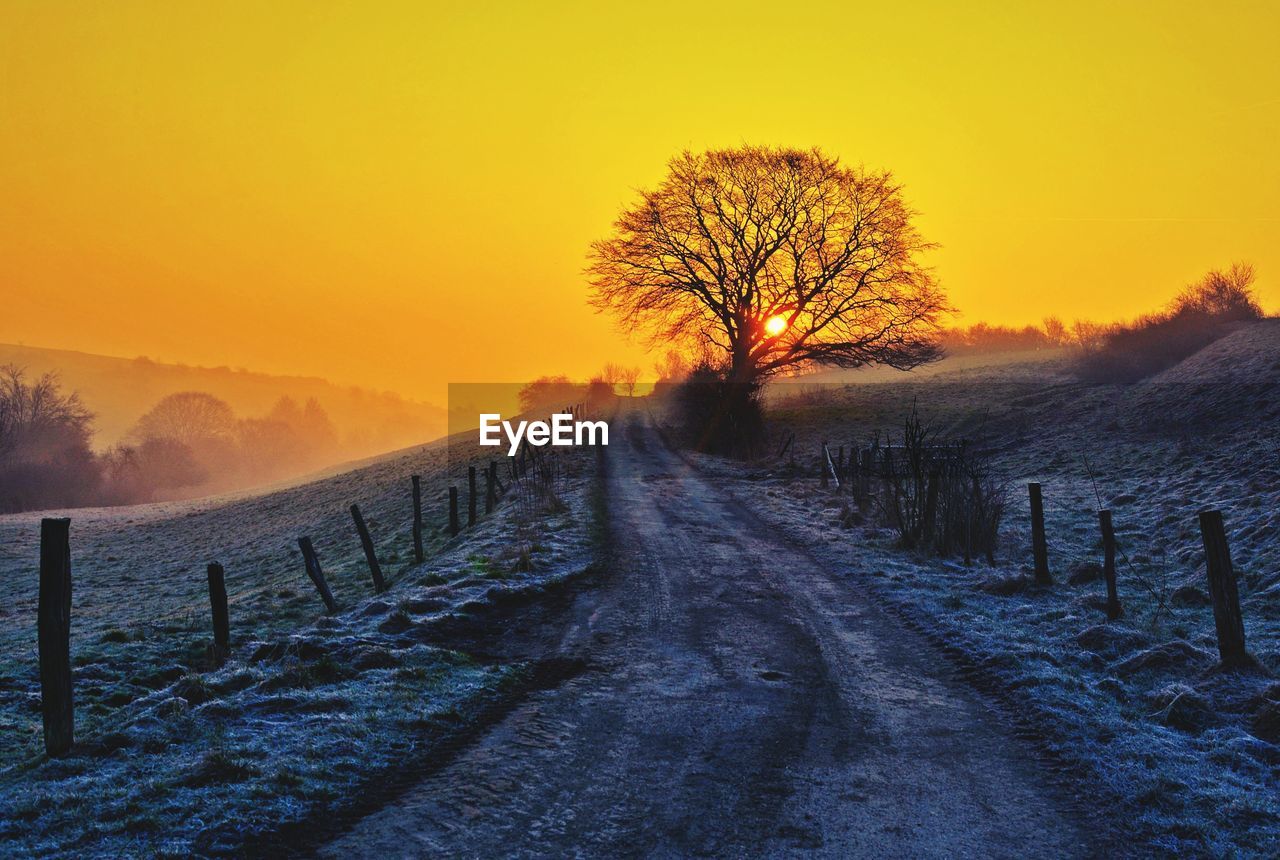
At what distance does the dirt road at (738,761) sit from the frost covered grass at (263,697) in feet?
2.41

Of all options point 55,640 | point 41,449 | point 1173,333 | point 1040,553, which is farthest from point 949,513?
point 41,449

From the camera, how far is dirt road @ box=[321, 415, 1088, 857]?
552cm

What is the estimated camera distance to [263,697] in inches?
325

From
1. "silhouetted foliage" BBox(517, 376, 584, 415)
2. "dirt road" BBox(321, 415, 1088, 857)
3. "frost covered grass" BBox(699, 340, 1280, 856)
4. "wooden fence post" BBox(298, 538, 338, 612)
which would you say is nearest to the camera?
"dirt road" BBox(321, 415, 1088, 857)

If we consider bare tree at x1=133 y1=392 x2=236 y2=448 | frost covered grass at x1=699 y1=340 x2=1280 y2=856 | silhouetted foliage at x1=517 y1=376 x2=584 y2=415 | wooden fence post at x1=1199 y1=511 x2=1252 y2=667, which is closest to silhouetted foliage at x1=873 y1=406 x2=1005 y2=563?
frost covered grass at x1=699 y1=340 x2=1280 y2=856

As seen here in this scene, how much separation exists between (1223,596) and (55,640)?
38.0ft

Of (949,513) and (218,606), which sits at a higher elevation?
(949,513)

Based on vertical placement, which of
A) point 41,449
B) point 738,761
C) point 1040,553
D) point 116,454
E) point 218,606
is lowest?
point 738,761

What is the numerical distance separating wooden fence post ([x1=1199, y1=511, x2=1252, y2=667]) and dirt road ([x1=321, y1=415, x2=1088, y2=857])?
9.86 ft

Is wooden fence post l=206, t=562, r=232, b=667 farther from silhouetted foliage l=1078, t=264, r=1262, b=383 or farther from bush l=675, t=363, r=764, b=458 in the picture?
silhouetted foliage l=1078, t=264, r=1262, b=383

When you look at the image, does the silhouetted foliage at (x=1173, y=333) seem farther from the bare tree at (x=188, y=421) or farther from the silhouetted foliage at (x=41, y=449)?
the bare tree at (x=188, y=421)

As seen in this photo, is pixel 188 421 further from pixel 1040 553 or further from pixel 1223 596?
pixel 1223 596

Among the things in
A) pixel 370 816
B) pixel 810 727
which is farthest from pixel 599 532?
pixel 370 816

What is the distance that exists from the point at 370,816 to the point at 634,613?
6.32 metres
